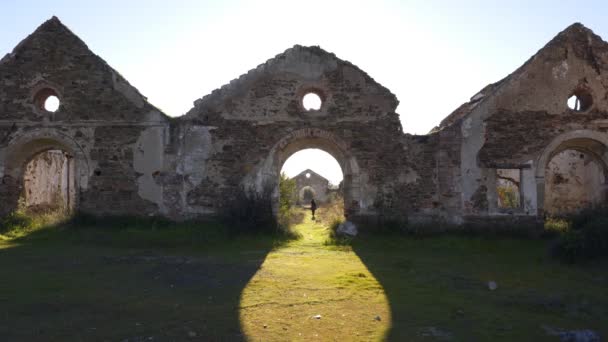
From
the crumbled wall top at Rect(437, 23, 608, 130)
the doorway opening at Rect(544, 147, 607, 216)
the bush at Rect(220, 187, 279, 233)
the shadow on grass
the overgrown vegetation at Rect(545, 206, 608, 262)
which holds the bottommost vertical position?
the shadow on grass

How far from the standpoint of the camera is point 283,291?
22.7 ft

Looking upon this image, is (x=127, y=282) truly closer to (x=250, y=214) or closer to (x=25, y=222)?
(x=250, y=214)

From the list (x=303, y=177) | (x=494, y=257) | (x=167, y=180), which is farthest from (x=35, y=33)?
(x=303, y=177)

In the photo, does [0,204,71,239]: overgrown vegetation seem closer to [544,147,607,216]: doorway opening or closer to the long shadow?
the long shadow

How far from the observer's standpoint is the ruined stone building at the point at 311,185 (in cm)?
4322

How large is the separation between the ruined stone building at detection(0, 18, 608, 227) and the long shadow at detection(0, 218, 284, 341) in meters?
1.60

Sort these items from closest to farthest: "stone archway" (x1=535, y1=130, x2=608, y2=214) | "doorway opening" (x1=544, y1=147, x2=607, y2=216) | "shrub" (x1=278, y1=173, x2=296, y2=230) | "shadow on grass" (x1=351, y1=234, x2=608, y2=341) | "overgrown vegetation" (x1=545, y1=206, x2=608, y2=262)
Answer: "shadow on grass" (x1=351, y1=234, x2=608, y2=341) → "overgrown vegetation" (x1=545, y1=206, x2=608, y2=262) → "shrub" (x1=278, y1=173, x2=296, y2=230) → "stone archway" (x1=535, y1=130, x2=608, y2=214) → "doorway opening" (x1=544, y1=147, x2=607, y2=216)

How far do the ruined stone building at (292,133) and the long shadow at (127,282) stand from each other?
160cm

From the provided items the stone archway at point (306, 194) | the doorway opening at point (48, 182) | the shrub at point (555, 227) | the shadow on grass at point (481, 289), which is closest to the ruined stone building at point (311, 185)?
the stone archway at point (306, 194)

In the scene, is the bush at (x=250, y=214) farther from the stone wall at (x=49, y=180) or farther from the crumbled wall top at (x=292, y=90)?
the stone wall at (x=49, y=180)

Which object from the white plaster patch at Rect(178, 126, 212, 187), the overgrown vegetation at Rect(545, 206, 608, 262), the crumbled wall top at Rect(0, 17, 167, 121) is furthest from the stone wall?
Answer: the overgrown vegetation at Rect(545, 206, 608, 262)

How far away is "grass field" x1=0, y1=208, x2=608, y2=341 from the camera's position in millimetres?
5121

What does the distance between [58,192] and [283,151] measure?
12.3 meters

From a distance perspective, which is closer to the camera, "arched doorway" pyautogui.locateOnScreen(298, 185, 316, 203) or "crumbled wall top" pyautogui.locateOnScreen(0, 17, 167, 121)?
"crumbled wall top" pyautogui.locateOnScreen(0, 17, 167, 121)
